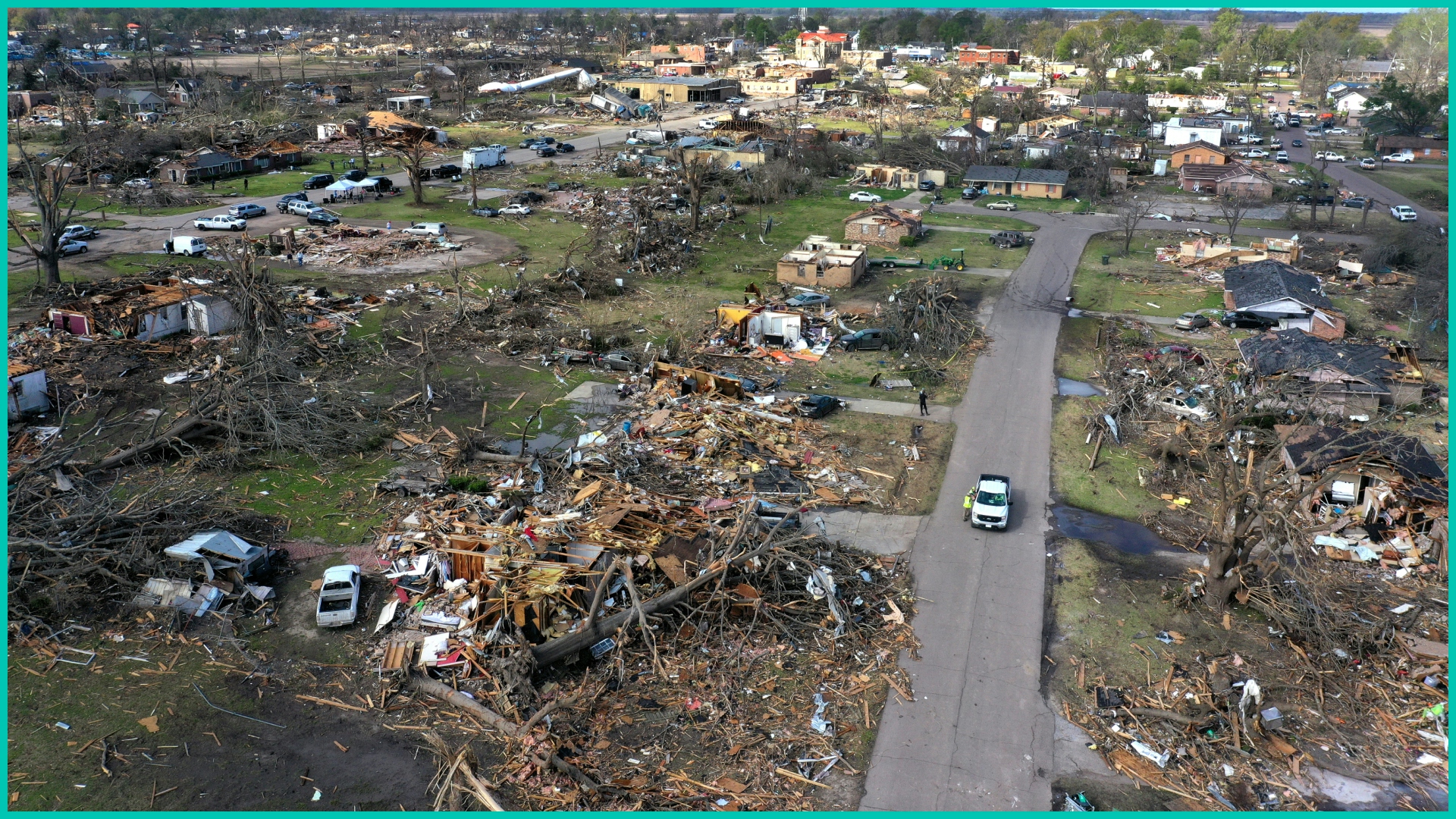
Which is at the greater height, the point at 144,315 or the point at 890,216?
the point at 890,216

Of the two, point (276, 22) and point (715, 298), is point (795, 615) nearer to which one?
point (715, 298)

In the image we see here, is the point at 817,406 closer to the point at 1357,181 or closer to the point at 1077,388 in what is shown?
the point at 1077,388

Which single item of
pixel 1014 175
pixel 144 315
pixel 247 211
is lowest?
pixel 144 315

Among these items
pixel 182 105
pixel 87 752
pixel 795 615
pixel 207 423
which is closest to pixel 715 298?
pixel 207 423

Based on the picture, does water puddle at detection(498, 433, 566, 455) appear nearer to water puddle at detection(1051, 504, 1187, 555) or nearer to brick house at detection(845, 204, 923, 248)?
water puddle at detection(1051, 504, 1187, 555)

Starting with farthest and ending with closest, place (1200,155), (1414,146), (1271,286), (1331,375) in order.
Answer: (1414,146)
(1200,155)
(1271,286)
(1331,375)

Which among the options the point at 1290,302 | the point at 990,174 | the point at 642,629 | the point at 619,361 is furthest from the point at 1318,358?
the point at 990,174

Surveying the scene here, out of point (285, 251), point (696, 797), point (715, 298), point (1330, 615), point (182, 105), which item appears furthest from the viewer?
point (182, 105)
